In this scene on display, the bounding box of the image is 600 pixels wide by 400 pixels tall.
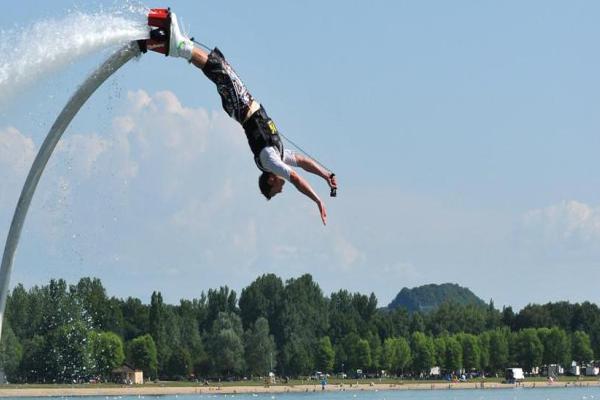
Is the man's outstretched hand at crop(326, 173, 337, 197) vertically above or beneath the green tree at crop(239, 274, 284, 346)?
beneath

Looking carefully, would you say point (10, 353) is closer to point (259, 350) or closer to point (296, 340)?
point (259, 350)

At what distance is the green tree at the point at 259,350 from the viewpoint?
584ft

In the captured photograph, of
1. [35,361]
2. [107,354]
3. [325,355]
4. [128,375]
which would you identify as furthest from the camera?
[325,355]

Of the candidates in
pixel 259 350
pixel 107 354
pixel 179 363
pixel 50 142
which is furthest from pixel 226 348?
pixel 50 142

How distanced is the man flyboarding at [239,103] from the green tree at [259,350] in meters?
157

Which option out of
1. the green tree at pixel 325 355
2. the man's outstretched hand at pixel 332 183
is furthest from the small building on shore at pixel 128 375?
the man's outstretched hand at pixel 332 183

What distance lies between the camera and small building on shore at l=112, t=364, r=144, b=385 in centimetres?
16595

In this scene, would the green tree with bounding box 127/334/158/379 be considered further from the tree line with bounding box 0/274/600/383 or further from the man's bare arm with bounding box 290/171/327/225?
the man's bare arm with bounding box 290/171/327/225

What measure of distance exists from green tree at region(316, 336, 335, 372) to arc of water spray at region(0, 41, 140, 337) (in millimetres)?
166328

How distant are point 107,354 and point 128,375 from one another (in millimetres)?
11272

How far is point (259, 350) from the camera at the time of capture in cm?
17762

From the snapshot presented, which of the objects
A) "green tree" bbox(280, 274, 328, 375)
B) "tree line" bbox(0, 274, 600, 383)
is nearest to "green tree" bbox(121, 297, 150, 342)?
"tree line" bbox(0, 274, 600, 383)

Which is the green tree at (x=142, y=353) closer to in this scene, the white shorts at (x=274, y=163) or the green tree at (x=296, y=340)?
the green tree at (x=296, y=340)

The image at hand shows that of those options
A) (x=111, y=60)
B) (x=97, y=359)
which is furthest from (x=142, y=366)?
(x=111, y=60)
